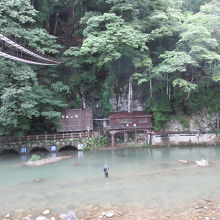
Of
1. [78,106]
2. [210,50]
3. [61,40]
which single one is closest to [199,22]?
[210,50]

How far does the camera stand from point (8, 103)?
20.0 meters

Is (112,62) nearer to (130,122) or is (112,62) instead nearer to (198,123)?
(130,122)

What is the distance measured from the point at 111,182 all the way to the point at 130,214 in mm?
4172

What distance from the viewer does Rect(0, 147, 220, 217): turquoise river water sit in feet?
36.4

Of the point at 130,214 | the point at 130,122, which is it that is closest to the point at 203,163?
the point at 130,214

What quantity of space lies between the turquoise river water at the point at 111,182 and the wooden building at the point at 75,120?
5048 mm

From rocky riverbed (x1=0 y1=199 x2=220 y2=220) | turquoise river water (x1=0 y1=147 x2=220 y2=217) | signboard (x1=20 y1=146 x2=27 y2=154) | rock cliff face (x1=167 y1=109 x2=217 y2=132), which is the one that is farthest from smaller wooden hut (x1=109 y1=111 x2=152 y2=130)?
rocky riverbed (x1=0 y1=199 x2=220 y2=220)

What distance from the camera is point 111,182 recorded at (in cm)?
1375

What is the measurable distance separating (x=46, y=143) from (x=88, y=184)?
10999 mm

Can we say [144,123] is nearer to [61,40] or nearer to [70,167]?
[70,167]

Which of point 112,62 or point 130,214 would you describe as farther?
point 112,62

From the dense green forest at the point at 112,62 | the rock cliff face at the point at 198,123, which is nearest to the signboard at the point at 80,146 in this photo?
the dense green forest at the point at 112,62

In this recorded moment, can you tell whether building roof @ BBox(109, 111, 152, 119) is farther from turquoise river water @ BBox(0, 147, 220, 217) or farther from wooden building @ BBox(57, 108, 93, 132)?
turquoise river water @ BBox(0, 147, 220, 217)

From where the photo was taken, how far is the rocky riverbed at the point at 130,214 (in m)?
9.28
